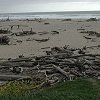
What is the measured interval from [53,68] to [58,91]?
13.2 ft

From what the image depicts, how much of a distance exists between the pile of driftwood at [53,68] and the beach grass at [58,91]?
45.9 inches

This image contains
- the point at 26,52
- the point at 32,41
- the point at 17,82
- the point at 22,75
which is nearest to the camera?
the point at 17,82

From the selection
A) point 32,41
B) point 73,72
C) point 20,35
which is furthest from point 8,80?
point 20,35

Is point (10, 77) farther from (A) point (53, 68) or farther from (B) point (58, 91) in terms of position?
(B) point (58, 91)

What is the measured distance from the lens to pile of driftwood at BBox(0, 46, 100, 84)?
39.7 feet

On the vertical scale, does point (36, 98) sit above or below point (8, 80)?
above

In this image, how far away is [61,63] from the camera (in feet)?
45.2

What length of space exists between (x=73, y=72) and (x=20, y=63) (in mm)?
2730

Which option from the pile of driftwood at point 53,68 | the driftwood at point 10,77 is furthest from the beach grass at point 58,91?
the pile of driftwood at point 53,68

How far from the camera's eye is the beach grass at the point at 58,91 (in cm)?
771

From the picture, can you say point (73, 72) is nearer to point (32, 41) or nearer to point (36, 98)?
point (36, 98)

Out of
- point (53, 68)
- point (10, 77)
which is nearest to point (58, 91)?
point (10, 77)

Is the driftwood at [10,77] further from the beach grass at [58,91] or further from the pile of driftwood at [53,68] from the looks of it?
the beach grass at [58,91]

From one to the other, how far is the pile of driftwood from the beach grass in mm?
1166
